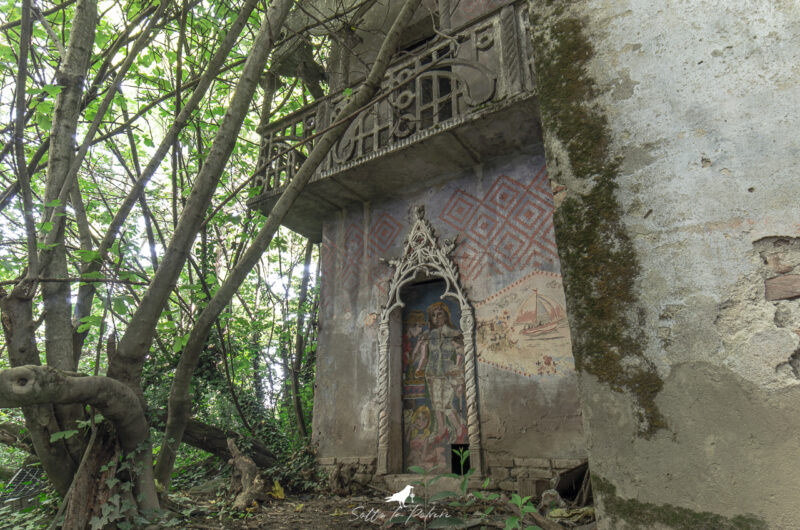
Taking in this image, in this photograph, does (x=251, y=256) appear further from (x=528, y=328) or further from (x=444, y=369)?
(x=444, y=369)

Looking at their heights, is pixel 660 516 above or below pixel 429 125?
below

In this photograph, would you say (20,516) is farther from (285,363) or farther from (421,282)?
(285,363)

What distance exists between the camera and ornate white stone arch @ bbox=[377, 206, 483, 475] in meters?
5.41

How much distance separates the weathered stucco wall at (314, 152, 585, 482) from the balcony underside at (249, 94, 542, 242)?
181 millimetres

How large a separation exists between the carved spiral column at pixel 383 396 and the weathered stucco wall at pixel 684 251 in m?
4.57

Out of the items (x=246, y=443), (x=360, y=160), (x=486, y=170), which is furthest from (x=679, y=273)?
(x=246, y=443)

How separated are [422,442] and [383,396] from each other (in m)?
0.79

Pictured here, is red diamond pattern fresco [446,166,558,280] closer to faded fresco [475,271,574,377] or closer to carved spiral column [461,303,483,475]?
faded fresco [475,271,574,377]

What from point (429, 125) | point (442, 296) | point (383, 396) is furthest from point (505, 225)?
point (383, 396)

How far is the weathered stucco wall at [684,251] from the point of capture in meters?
1.43

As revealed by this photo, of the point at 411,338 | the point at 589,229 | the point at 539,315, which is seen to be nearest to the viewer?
the point at 589,229

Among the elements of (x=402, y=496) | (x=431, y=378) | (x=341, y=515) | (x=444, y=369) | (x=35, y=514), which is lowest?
(x=341, y=515)

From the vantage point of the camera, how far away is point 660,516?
1.48 meters

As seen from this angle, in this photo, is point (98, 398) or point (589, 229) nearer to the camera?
point (589, 229)
